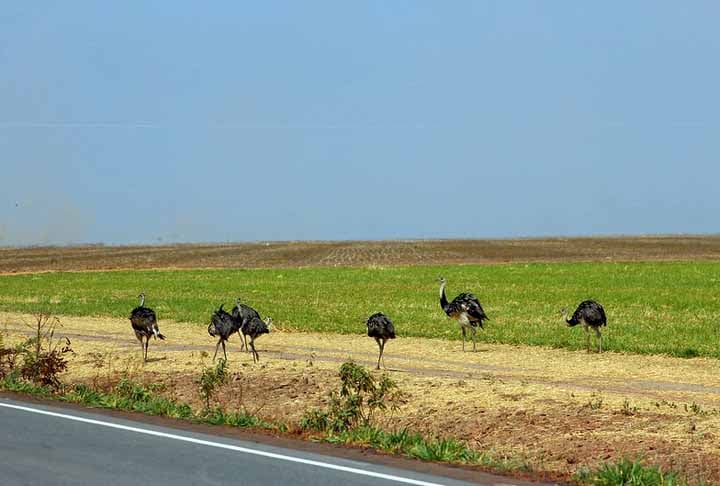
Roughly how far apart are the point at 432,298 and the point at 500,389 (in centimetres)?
2521

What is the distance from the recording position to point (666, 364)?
2191 cm

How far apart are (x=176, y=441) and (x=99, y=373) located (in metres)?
9.31

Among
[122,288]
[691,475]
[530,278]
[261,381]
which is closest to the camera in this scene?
[691,475]

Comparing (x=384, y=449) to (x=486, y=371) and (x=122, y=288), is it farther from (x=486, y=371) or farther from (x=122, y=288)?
(x=122, y=288)

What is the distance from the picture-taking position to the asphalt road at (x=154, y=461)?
34.7 feet

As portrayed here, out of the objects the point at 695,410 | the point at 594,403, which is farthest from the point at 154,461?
the point at 695,410

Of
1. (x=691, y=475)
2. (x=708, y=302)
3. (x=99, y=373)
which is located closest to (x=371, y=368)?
(x=99, y=373)

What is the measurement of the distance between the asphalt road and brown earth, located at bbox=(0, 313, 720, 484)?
7.21 feet

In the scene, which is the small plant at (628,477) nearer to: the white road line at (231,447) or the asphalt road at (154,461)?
the asphalt road at (154,461)

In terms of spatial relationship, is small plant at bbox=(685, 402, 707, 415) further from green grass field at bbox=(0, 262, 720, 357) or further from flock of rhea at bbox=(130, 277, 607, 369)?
green grass field at bbox=(0, 262, 720, 357)

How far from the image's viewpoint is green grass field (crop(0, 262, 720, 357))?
28.1 meters

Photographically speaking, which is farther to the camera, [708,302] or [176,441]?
[708,302]

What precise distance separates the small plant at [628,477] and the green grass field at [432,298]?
1295 centimetres

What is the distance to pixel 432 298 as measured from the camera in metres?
42.1
